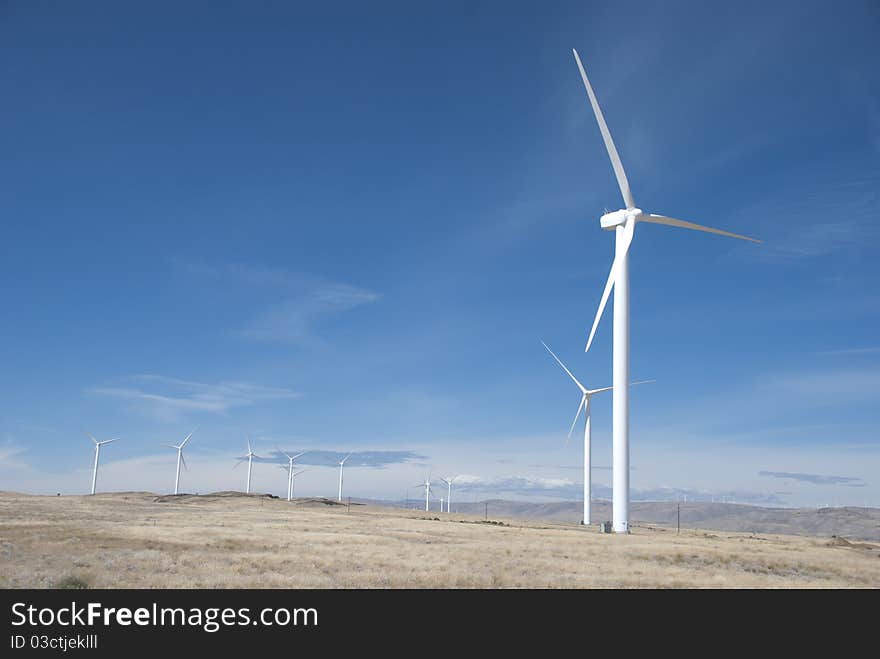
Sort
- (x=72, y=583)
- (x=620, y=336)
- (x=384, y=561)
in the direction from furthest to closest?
(x=620, y=336)
(x=384, y=561)
(x=72, y=583)

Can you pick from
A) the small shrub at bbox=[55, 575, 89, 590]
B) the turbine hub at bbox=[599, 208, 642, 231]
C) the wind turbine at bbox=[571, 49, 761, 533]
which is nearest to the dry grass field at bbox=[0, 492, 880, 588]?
the small shrub at bbox=[55, 575, 89, 590]

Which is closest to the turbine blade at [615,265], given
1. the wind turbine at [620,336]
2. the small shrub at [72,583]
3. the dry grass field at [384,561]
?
the wind turbine at [620,336]

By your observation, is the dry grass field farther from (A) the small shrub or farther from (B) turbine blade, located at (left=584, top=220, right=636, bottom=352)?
(B) turbine blade, located at (left=584, top=220, right=636, bottom=352)

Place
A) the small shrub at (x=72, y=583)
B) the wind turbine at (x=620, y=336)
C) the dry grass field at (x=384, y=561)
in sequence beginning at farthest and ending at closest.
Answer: the wind turbine at (x=620, y=336)
the dry grass field at (x=384, y=561)
the small shrub at (x=72, y=583)

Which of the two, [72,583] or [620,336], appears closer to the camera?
[72,583]

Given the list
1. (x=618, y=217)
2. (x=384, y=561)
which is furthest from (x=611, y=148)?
(x=384, y=561)

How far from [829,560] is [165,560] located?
38.3 m

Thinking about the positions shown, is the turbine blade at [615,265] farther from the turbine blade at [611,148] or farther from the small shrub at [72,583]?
the small shrub at [72,583]

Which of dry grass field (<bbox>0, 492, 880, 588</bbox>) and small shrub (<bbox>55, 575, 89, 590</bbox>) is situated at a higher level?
small shrub (<bbox>55, 575, 89, 590</bbox>)

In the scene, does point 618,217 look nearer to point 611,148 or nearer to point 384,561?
point 611,148

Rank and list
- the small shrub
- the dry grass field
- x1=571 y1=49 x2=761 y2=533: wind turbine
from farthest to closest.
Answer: x1=571 y1=49 x2=761 y2=533: wind turbine
the dry grass field
the small shrub

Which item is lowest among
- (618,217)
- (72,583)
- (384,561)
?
(384,561)
